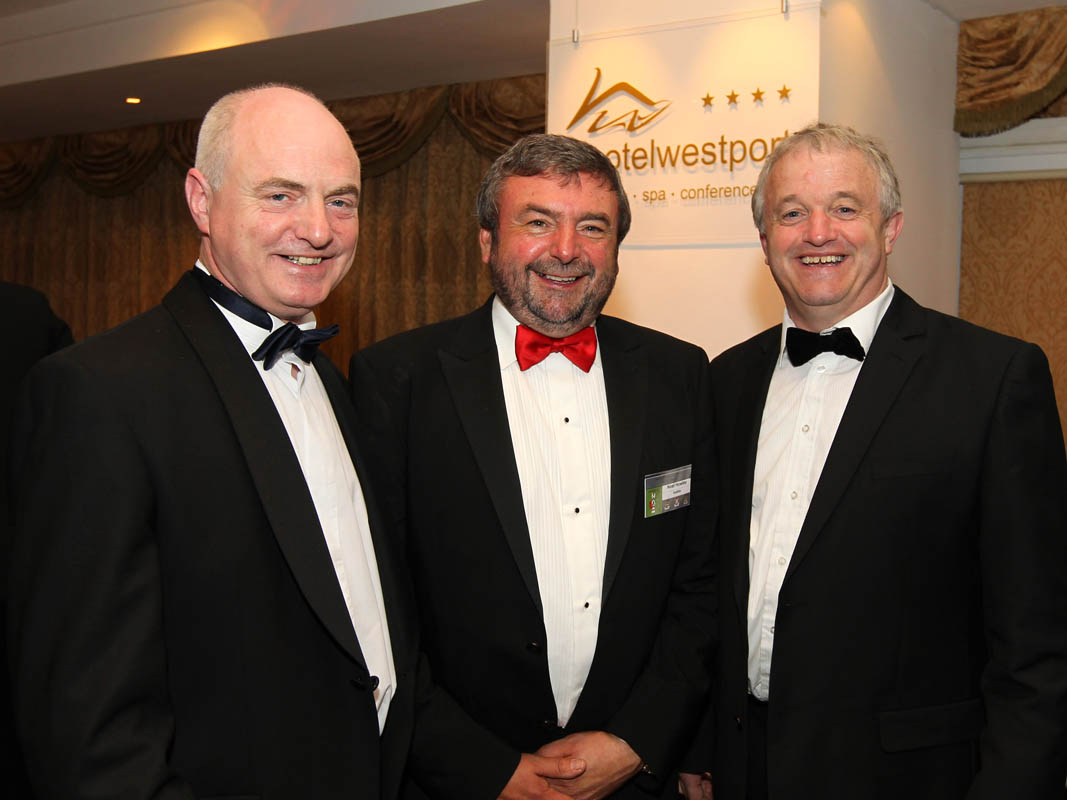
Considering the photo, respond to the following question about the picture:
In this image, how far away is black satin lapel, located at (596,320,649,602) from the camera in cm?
207

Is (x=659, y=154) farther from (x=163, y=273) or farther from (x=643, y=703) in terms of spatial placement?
(x=163, y=273)

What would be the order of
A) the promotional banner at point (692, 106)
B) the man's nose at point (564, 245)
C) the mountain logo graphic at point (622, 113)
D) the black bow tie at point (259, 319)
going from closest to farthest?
the black bow tie at point (259, 319) → the man's nose at point (564, 245) → the promotional banner at point (692, 106) → the mountain logo graphic at point (622, 113)

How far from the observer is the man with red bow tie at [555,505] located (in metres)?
2.05

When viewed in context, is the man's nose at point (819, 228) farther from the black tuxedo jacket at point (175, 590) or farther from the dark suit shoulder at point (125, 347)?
the dark suit shoulder at point (125, 347)

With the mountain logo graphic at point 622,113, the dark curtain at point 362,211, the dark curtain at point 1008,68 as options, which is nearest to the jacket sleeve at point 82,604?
the mountain logo graphic at point 622,113

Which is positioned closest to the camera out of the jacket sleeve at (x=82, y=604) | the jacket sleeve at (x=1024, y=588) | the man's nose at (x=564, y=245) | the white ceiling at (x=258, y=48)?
the jacket sleeve at (x=82, y=604)

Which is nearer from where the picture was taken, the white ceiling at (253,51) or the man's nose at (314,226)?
the man's nose at (314,226)

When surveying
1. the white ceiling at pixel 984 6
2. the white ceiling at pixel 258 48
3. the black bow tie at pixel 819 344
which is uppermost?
the white ceiling at pixel 258 48

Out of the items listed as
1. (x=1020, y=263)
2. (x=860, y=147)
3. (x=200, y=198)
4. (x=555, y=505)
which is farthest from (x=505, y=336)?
(x=1020, y=263)

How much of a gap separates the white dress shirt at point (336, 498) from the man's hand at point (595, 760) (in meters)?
0.44

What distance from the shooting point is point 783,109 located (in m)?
3.78

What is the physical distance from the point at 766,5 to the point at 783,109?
440 millimetres

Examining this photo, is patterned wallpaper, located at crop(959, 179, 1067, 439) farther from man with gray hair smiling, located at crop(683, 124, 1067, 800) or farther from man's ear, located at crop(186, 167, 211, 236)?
man's ear, located at crop(186, 167, 211, 236)

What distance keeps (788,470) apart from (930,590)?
1.19 feet
